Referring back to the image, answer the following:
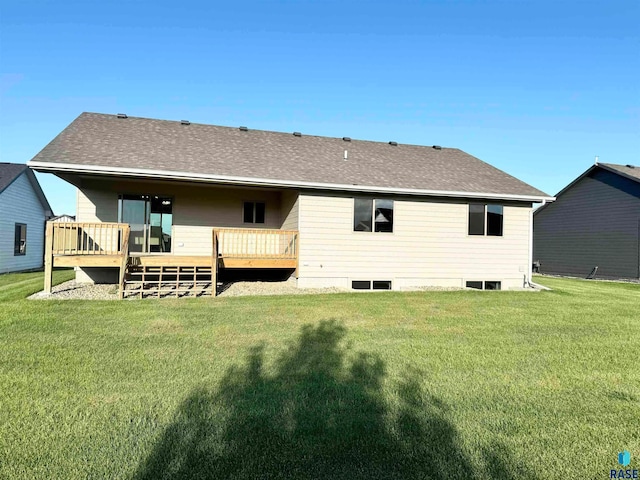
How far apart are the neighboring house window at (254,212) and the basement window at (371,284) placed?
3801 mm

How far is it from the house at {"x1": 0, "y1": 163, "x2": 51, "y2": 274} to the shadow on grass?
687 inches

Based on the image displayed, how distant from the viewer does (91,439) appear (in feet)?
9.19

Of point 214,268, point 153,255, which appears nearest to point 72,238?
point 153,255

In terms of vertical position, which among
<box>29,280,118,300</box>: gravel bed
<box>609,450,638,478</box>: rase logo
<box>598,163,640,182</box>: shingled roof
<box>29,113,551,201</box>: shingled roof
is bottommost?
<box>609,450,638,478</box>: rase logo

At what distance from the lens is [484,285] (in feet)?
41.9

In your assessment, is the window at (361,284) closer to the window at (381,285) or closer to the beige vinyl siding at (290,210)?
the window at (381,285)

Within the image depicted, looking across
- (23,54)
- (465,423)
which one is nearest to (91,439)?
(465,423)

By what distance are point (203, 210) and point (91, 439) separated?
977 cm

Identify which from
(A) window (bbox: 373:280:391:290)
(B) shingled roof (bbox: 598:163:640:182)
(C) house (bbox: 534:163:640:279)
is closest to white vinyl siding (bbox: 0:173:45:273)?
(A) window (bbox: 373:280:391:290)

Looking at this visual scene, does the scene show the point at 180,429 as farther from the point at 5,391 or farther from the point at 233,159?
the point at 233,159

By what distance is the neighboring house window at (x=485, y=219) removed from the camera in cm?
1255

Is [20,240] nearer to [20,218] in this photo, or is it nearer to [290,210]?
[20,218]

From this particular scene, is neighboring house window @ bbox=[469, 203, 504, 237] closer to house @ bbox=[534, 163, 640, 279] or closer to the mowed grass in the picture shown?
the mowed grass

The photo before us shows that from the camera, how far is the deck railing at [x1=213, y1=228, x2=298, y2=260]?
10873 millimetres
